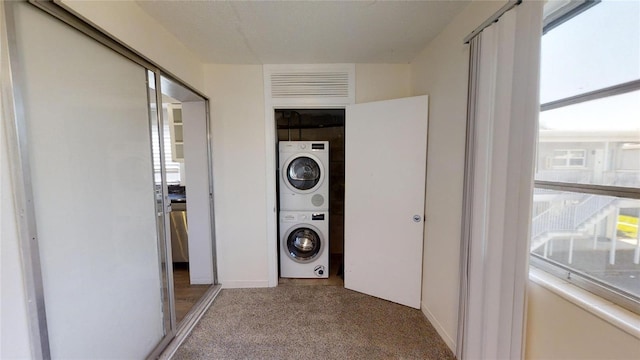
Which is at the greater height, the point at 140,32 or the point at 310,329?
the point at 140,32

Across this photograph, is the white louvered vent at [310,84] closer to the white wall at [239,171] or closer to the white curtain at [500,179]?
the white wall at [239,171]

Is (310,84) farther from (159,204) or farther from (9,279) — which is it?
(9,279)

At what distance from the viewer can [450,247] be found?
1737 mm

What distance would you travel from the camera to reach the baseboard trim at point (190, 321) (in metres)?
1.67

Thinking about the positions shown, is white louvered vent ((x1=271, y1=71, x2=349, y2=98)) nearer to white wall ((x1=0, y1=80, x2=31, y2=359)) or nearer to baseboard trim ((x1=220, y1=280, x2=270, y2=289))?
white wall ((x1=0, y1=80, x2=31, y2=359))

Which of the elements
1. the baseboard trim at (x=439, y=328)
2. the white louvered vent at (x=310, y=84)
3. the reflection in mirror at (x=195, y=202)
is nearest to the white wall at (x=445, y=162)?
the baseboard trim at (x=439, y=328)

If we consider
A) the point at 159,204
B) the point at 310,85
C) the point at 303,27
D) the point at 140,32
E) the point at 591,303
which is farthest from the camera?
the point at 310,85

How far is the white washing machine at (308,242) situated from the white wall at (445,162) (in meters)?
1.14

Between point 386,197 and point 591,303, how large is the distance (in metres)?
1.42

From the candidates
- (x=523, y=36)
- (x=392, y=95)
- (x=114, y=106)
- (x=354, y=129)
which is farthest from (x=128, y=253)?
(x=392, y=95)

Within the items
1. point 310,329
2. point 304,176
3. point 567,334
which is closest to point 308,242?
point 304,176

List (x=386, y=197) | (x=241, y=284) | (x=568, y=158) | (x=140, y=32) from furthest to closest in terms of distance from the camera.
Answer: (x=241, y=284)
(x=386, y=197)
(x=140, y=32)
(x=568, y=158)

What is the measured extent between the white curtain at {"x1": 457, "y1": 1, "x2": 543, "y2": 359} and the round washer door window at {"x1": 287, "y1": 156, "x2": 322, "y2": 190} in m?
1.64

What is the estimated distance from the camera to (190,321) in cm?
198
